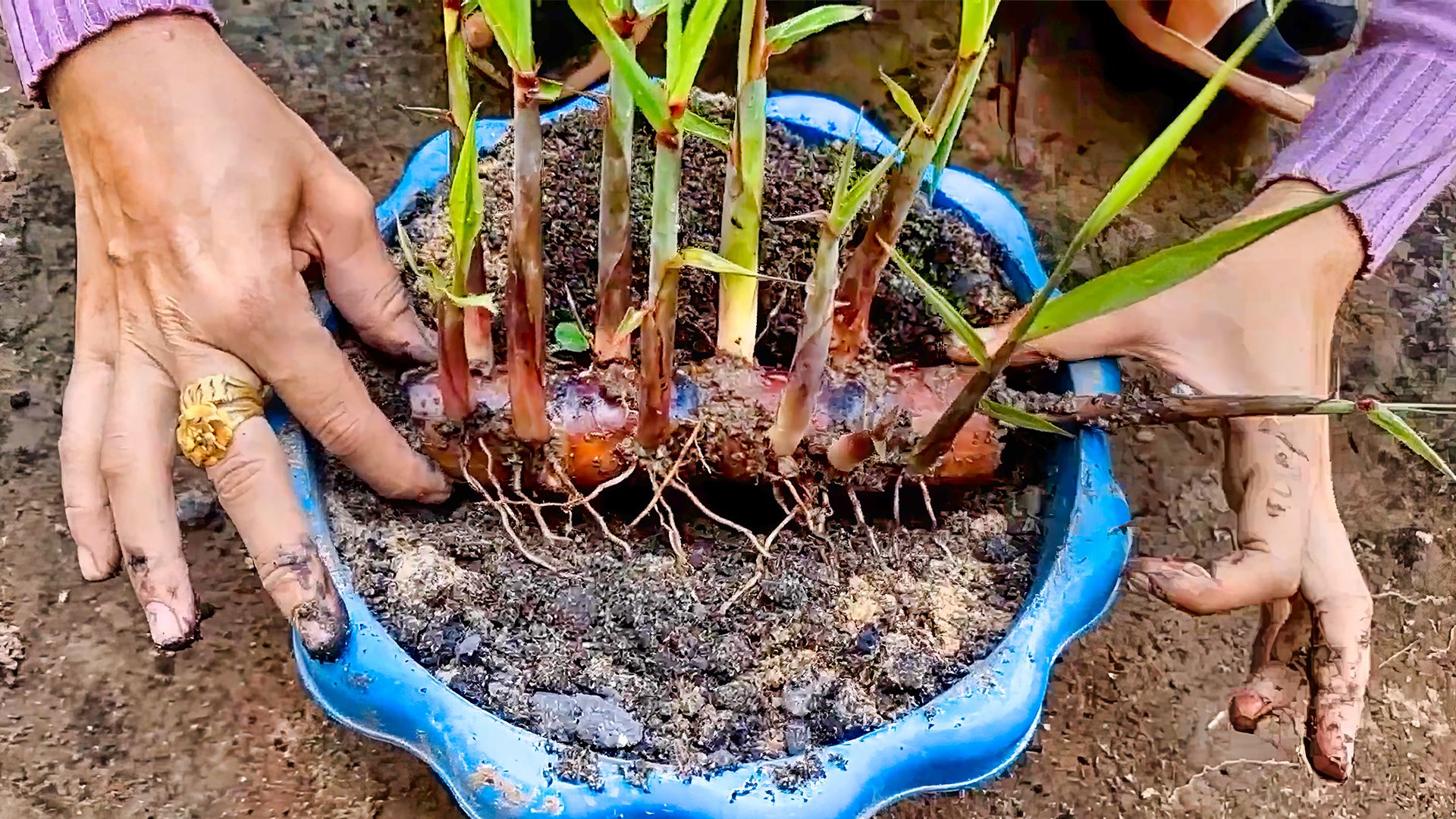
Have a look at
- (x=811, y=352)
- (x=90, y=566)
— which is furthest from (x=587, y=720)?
(x=90, y=566)

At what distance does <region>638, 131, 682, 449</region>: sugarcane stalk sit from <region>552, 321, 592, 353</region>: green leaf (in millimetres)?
80

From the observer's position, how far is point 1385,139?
720 mm

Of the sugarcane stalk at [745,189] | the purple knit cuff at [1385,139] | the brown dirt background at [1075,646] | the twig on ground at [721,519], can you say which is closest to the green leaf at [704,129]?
the sugarcane stalk at [745,189]

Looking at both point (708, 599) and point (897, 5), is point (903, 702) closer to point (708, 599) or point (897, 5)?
point (708, 599)

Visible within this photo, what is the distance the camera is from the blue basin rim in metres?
0.55

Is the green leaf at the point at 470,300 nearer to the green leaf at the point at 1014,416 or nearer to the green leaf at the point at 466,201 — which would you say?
the green leaf at the point at 466,201

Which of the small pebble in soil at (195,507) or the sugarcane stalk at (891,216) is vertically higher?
the sugarcane stalk at (891,216)

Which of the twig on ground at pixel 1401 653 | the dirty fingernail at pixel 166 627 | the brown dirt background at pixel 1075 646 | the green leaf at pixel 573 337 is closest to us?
the dirty fingernail at pixel 166 627

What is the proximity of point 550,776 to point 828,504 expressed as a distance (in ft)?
0.80

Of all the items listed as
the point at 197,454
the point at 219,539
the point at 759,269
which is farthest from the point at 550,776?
the point at 219,539

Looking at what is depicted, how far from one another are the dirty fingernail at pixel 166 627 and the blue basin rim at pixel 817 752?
2.5 inches

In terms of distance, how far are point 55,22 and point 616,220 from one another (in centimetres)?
37

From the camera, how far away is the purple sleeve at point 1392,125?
0.71m

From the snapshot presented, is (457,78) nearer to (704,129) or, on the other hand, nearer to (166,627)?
(704,129)
